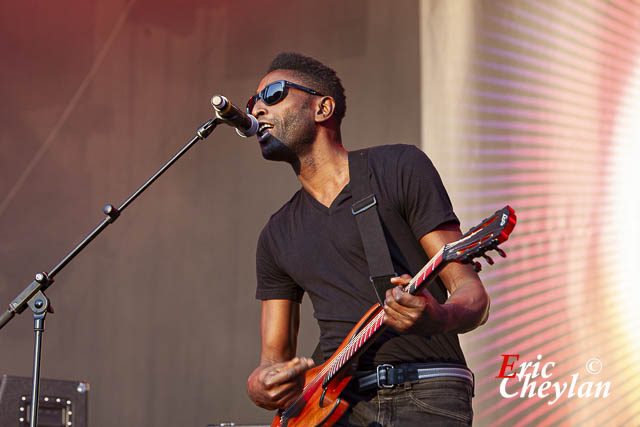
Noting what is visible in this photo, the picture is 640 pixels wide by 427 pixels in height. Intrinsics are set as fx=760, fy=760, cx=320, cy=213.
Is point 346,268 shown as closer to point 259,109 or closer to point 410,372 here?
point 410,372

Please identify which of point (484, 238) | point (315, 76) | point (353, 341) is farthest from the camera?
point (315, 76)

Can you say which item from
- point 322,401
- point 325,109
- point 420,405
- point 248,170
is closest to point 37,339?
point 322,401

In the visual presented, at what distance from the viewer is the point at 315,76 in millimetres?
2865

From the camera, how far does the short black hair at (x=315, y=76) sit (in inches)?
112

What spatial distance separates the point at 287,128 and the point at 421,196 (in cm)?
65

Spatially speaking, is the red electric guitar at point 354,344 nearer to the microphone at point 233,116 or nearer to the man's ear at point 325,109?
the microphone at point 233,116

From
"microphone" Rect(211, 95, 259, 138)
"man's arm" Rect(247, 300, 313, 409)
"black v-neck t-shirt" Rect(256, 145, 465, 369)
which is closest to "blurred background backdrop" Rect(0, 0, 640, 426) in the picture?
"man's arm" Rect(247, 300, 313, 409)

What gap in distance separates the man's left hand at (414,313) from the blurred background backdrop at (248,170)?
1.89m

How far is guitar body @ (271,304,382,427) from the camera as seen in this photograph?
215 cm

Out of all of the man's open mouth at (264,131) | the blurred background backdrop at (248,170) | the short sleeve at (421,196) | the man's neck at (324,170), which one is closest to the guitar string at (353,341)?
the short sleeve at (421,196)

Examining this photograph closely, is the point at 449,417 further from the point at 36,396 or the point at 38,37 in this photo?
the point at 38,37

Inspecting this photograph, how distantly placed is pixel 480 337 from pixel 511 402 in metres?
0.33

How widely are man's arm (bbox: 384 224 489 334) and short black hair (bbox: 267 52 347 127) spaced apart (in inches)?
33.0

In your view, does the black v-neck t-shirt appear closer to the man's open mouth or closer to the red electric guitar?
the red electric guitar
